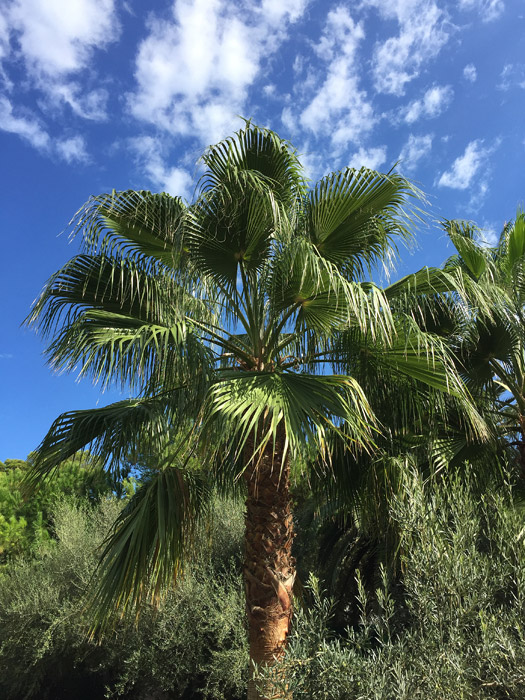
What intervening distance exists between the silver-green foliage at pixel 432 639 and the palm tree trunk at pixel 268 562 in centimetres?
120

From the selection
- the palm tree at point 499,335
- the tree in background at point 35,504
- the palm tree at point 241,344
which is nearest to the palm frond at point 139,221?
the palm tree at point 241,344

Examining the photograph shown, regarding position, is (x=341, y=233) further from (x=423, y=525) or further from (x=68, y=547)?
(x=68, y=547)

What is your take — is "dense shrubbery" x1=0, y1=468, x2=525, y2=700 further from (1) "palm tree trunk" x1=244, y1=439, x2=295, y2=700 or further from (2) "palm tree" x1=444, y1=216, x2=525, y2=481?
(2) "palm tree" x1=444, y1=216, x2=525, y2=481

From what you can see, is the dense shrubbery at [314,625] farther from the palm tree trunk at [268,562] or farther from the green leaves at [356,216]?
the green leaves at [356,216]

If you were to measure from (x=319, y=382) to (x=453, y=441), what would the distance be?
2724mm

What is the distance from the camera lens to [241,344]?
19.9 ft

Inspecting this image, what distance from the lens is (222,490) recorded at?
22.8 ft

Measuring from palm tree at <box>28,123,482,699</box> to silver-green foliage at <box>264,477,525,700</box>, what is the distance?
1215mm

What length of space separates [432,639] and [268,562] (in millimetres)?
1913

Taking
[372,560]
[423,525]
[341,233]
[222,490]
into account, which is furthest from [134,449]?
[372,560]

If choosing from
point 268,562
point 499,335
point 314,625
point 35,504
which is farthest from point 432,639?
point 35,504

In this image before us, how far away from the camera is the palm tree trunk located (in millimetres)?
4961

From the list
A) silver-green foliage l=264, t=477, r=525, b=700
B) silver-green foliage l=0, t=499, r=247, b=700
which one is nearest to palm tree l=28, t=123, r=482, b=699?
silver-green foliage l=264, t=477, r=525, b=700

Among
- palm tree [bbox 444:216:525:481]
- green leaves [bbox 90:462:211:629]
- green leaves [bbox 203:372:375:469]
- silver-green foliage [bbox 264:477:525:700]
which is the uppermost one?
palm tree [bbox 444:216:525:481]
